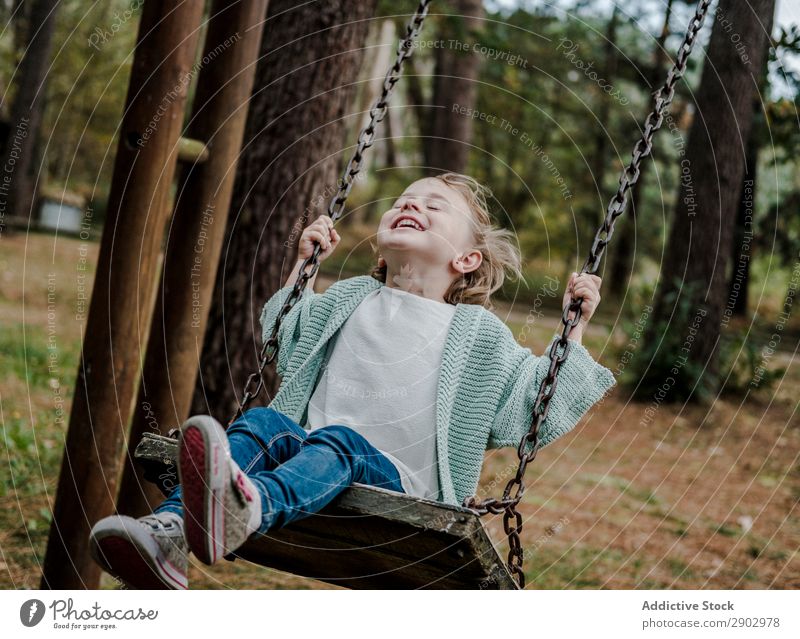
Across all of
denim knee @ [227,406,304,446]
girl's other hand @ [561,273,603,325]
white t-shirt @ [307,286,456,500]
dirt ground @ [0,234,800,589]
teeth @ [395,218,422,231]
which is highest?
teeth @ [395,218,422,231]

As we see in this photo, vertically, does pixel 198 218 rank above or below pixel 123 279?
above

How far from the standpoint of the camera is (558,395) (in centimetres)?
283

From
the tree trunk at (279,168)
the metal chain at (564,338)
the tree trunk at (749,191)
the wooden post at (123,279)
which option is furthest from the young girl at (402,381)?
the tree trunk at (749,191)

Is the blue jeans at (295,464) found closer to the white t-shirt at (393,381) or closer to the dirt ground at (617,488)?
the white t-shirt at (393,381)

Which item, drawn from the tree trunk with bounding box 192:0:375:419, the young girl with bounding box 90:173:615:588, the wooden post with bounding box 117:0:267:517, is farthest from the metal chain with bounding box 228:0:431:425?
the tree trunk with bounding box 192:0:375:419

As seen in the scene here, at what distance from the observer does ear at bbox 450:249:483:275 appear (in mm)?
3102

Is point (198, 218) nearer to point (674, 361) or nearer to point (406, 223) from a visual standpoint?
point (406, 223)

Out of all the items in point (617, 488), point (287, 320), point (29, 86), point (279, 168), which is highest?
point (29, 86)

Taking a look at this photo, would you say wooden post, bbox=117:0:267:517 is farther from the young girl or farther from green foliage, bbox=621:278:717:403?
green foliage, bbox=621:278:717:403

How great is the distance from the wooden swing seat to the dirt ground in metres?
1.79

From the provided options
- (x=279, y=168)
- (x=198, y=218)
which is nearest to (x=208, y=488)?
(x=198, y=218)

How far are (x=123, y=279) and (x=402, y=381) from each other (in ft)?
4.02

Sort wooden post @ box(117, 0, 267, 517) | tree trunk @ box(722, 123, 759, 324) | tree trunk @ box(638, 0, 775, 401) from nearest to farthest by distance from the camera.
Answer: wooden post @ box(117, 0, 267, 517) < tree trunk @ box(638, 0, 775, 401) < tree trunk @ box(722, 123, 759, 324)

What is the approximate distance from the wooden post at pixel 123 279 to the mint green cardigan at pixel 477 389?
2.33 feet
